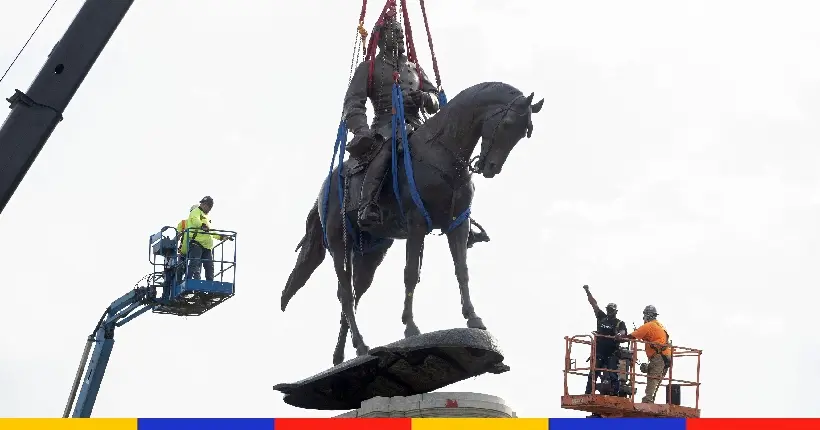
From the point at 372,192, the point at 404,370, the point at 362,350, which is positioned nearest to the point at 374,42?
the point at 372,192

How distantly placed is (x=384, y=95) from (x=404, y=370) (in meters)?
3.90

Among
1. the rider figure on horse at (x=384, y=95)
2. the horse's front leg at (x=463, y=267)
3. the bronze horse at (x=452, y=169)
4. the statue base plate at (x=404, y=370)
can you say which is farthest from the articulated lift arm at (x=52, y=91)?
the horse's front leg at (x=463, y=267)

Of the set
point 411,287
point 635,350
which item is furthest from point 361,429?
point 635,350

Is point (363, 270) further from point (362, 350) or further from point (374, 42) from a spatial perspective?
point (374, 42)

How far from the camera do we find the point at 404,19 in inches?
1209

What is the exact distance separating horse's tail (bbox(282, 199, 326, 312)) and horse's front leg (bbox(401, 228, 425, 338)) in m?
2.50

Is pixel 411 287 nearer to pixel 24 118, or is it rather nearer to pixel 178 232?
pixel 24 118

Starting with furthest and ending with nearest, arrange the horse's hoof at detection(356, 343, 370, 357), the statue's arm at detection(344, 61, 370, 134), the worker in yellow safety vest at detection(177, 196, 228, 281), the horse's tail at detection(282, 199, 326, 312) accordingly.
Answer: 1. the worker in yellow safety vest at detection(177, 196, 228, 281)
2. the horse's tail at detection(282, 199, 326, 312)
3. the statue's arm at detection(344, 61, 370, 134)
4. the horse's hoof at detection(356, 343, 370, 357)

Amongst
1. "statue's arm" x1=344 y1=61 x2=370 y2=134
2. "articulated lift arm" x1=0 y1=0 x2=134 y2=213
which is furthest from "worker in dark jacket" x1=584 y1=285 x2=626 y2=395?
"articulated lift arm" x1=0 y1=0 x2=134 y2=213

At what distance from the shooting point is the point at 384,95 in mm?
30109

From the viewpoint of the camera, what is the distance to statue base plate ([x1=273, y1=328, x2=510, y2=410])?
27547 millimetres

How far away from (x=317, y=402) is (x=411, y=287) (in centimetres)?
202

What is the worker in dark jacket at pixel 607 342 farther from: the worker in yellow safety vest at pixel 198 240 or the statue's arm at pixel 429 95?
the worker in yellow safety vest at pixel 198 240

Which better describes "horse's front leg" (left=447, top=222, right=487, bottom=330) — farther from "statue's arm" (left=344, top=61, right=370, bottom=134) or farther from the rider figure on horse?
"statue's arm" (left=344, top=61, right=370, bottom=134)
